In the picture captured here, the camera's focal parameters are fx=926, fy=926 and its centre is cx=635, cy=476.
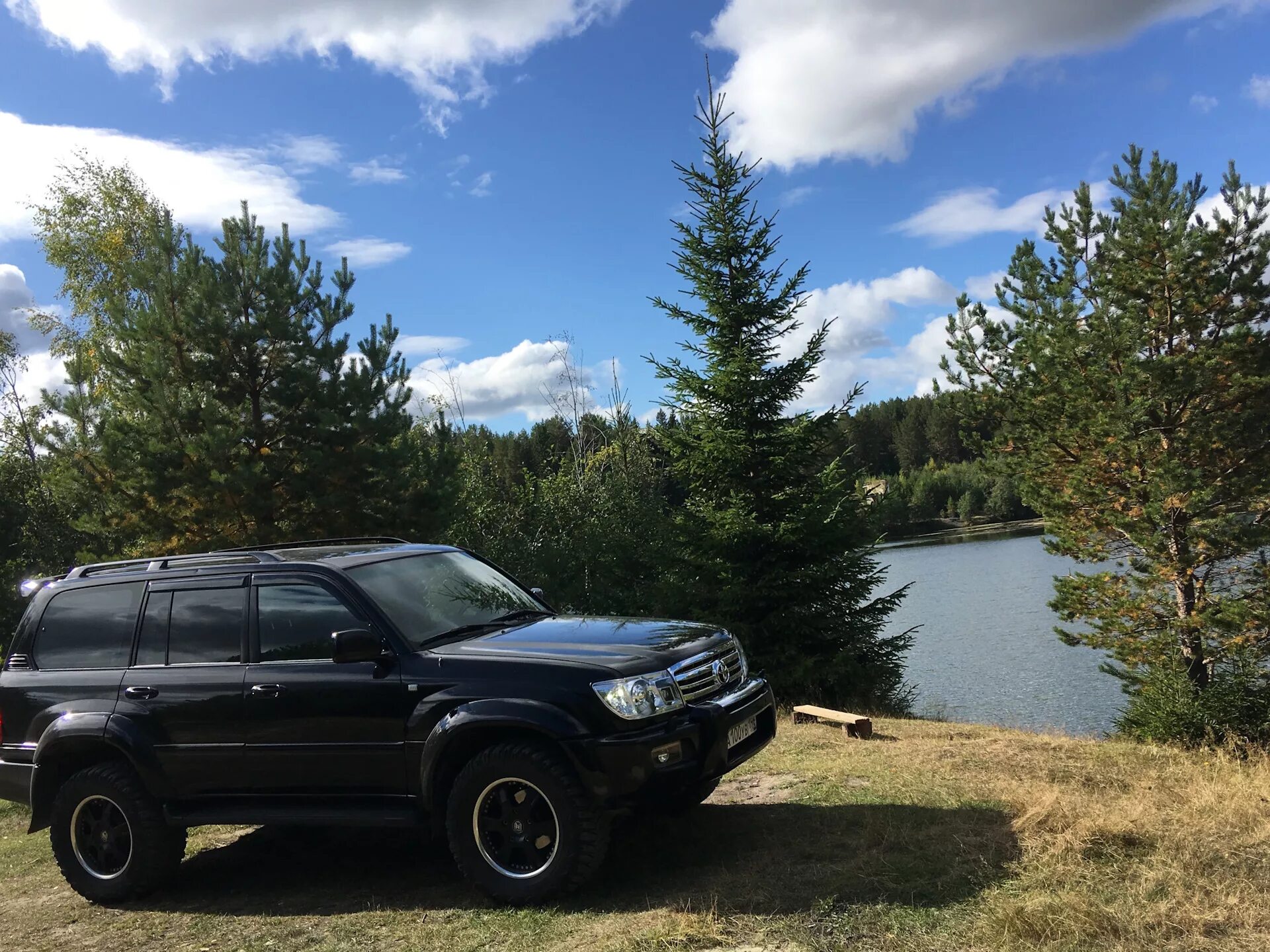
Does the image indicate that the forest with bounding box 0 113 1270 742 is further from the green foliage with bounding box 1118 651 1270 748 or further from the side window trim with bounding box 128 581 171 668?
the side window trim with bounding box 128 581 171 668

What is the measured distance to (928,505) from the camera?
73.8 meters

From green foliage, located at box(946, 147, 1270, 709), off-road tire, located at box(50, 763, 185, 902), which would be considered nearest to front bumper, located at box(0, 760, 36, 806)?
off-road tire, located at box(50, 763, 185, 902)

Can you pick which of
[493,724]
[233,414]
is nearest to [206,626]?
[493,724]

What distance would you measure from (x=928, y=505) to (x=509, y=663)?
7313 centimetres

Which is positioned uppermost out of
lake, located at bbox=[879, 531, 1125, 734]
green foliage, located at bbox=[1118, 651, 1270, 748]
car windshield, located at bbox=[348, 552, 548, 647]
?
car windshield, located at bbox=[348, 552, 548, 647]

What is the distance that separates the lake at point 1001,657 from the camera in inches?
737

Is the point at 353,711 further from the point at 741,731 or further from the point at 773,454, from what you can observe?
the point at 773,454

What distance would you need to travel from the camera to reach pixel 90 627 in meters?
5.84

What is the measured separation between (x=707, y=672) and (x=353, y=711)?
74.4 inches

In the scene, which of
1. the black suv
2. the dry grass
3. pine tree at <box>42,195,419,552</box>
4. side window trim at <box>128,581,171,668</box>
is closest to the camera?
the dry grass

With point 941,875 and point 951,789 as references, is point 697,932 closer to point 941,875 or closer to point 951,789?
point 941,875

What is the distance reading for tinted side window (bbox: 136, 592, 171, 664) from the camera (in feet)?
18.2

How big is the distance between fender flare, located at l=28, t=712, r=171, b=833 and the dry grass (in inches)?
27.7

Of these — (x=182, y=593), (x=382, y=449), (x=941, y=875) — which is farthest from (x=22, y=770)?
(x=382, y=449)
